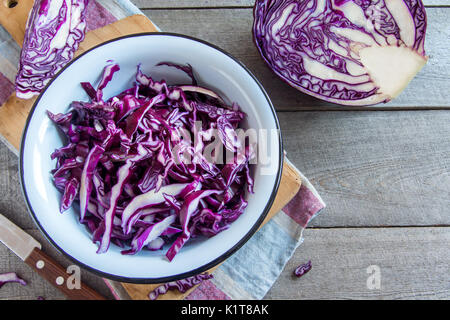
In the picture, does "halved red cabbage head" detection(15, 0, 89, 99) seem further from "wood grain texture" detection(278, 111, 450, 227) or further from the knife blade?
"wood grain texture" detection(278, 111, 450, 227)

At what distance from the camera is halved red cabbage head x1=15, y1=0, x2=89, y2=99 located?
3.77 feet

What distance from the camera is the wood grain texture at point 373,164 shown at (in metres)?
1.31

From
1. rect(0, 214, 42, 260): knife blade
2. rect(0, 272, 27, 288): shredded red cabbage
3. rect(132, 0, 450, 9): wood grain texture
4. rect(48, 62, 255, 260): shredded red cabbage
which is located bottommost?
rect(0, 272, 27, 288): shredded red cabbage

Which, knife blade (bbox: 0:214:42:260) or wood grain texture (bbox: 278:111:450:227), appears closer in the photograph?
knife blade (bbox: 0:214:42:260)

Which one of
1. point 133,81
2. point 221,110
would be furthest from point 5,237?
point 221,110

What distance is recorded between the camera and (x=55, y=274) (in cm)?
117

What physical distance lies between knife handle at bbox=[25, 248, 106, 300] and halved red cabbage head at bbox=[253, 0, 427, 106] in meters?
0.95

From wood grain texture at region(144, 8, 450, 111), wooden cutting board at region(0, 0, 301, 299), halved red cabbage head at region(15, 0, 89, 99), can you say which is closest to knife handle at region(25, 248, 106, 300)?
wooden cutting board at region(0, 0, 301, 299)

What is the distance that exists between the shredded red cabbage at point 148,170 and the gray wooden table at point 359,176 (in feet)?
1.27

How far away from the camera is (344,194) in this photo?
1310 millimetres

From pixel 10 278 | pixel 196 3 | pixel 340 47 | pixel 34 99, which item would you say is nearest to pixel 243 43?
pixel 196 3

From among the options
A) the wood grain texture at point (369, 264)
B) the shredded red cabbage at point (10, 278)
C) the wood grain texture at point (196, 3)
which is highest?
the wood grain texture at point (196, 3)

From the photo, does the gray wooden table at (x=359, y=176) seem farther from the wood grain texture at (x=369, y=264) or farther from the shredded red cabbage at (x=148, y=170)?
the shredded red cabbage at (x=148, y=170)

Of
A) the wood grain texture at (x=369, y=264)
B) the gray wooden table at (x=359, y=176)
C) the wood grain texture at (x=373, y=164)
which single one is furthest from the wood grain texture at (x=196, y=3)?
the wood grain texture at (x=369, y=264)
